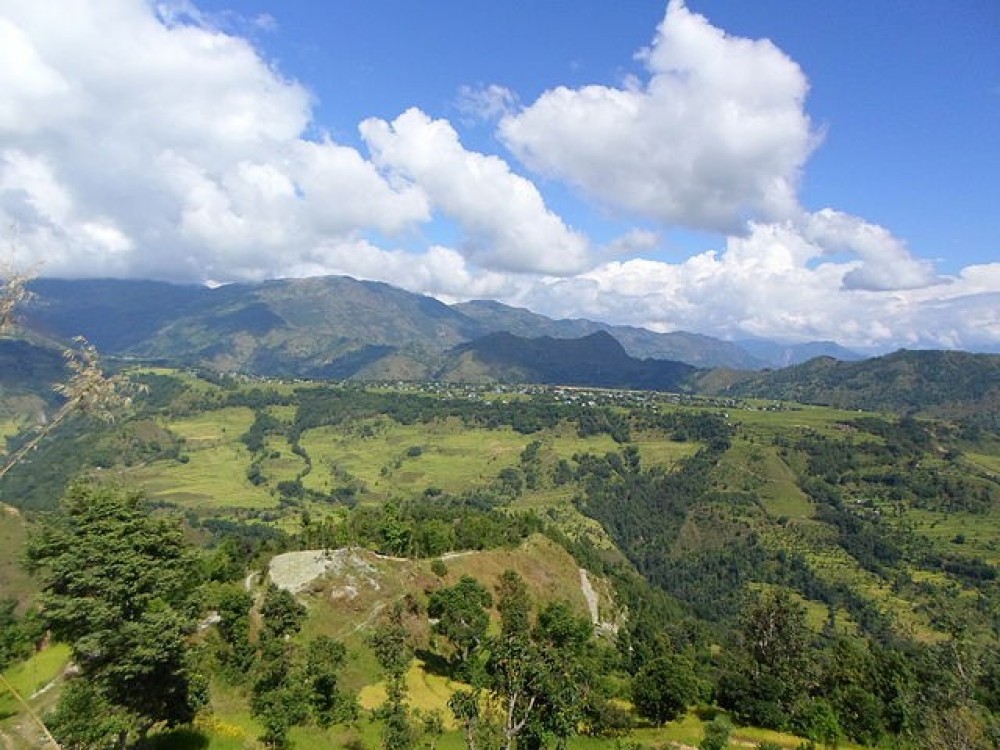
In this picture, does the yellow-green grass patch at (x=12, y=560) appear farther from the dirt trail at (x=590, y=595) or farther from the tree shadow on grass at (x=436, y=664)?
the dirt trail at (x=590, y=595)

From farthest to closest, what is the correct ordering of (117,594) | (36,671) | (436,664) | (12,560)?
(12,560) < (436,664) < (36,671) < (117,594)

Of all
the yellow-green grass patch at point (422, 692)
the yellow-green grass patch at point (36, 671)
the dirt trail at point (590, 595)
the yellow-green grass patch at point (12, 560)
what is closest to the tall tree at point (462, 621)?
the yellow-green grass patch at point (422, 692)

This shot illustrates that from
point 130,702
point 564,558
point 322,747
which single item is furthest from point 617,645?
point 130,702

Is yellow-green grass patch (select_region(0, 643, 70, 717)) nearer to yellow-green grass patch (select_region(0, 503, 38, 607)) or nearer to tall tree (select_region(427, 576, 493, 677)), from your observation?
tall tree (select_region(427, 576, 493, 677))

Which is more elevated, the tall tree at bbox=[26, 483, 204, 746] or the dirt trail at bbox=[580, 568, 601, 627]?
the tall tree at bbox=[26, 483, 204, 746]

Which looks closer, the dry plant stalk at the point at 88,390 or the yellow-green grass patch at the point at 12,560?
the dry plant stalk at the point at 88,390

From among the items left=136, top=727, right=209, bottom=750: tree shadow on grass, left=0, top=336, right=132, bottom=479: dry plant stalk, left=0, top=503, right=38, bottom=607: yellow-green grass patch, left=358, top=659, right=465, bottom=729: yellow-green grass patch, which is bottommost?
left=0, top=503, right=38, bottom=607: yellow-green grass patch

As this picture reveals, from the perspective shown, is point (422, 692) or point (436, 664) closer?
point (422, 692)

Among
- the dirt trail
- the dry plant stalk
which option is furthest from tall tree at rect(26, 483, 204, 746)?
the dirt trail

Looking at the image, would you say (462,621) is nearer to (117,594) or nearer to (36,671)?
(36,671)

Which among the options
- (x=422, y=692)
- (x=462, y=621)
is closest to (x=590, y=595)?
(x=462, y=621)

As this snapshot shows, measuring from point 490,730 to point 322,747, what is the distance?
14272mm

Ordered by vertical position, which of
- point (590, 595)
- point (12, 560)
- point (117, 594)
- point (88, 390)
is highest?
point (88, 390)

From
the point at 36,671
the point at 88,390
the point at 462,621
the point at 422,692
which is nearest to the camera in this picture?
the point at 88,390
